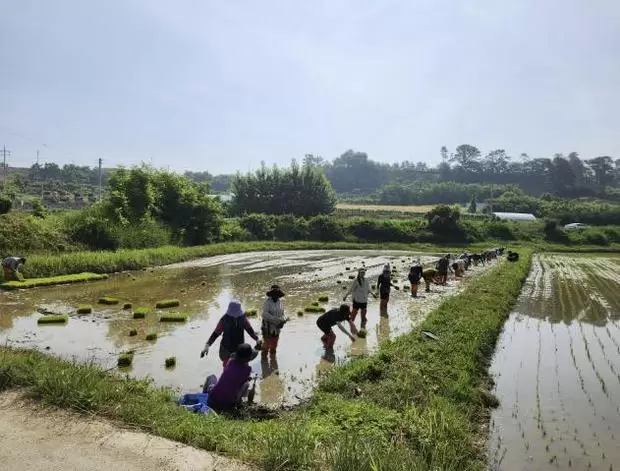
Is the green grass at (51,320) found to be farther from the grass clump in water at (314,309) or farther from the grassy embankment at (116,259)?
the grassy embankment at (116,259)

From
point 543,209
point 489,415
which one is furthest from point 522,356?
point 543,209

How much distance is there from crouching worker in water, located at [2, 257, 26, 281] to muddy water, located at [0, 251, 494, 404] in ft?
4.32

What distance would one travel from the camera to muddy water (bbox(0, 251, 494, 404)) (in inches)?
347

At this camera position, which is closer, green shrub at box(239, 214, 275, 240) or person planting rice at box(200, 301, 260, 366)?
person planting rice at box(200, 301, 260, 366)

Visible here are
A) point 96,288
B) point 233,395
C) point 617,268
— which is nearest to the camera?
point 233,395

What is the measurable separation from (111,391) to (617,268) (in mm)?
31861

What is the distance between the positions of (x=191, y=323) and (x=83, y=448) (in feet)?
24.6

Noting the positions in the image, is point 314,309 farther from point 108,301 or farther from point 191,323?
point 108,301

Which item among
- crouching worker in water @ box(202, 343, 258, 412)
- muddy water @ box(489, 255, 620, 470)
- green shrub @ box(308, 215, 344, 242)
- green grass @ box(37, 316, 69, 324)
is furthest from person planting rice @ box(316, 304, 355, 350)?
green shrub @ box(308, 215, 344, 242)

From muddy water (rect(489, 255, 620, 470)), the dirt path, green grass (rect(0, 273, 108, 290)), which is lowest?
muddy water (rect(489, 255, 620, 470))

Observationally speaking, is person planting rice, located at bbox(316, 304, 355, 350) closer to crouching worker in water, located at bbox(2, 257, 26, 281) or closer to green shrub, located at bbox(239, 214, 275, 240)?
crouching worker in water, located at bbox(2, 257, 26, 281)

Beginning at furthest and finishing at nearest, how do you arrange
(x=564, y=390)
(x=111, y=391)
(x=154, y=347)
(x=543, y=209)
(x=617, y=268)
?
(x=543, y=209) < (x=617, y=268) < (x=154, y=347) < (x=564, y=390) < (x=111, y=391)

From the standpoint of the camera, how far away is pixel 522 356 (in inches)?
409

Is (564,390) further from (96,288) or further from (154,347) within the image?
(96,288)
